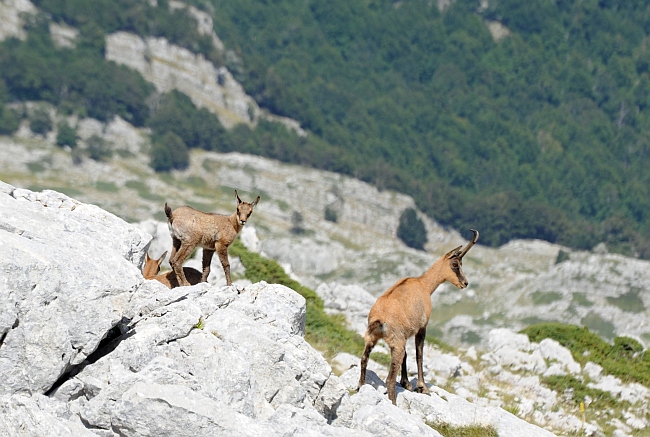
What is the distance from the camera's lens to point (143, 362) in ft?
52.2

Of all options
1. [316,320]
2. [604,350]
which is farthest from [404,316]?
[604,350]

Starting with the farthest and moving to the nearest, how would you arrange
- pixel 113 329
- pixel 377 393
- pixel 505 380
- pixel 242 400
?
1. pixel 505 380
2. pixel 377 393
3. pixel 113 329
4. pixel 242 400

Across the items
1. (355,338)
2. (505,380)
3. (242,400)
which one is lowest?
(355,338)

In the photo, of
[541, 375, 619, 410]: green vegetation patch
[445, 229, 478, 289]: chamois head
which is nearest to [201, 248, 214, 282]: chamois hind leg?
[445, 229, 478, 289]: chamois head

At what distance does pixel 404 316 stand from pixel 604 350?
16.4 m

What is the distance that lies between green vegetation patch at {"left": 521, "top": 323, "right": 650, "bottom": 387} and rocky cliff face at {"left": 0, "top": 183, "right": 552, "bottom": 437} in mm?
12553

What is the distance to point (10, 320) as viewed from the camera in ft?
47.8

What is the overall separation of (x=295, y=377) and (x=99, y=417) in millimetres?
3810

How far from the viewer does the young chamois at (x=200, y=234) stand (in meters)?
23.3

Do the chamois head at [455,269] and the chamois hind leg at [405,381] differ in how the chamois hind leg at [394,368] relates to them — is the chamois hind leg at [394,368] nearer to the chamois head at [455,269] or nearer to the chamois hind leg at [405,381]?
the chamois hind leg at [405,381]

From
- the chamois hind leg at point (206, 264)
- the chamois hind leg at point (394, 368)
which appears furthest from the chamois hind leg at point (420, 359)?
the chamois hind leg at point (206, 264)

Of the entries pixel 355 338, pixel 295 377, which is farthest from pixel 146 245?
pixel 355 338

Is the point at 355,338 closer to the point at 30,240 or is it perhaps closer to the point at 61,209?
the point at 61,209

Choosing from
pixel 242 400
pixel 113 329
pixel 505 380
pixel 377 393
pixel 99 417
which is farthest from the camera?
pixel 505 380
